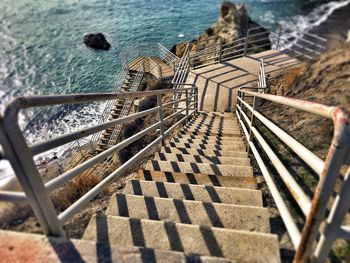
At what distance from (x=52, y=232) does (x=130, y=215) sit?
73 centimetres

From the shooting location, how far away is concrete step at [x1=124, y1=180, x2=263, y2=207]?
2.43m

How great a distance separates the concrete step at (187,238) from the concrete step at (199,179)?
106cm

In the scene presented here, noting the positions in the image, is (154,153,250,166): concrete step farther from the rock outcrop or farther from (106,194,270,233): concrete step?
the rock outcrop

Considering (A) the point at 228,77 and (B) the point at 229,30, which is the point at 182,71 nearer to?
(A) the point at 228,77

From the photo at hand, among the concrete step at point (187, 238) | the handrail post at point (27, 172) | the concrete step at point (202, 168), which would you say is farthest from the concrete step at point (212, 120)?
the handrail post at point (27, 172)

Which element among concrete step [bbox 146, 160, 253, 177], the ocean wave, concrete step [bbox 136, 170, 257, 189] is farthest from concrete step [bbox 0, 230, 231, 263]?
the ocean wave

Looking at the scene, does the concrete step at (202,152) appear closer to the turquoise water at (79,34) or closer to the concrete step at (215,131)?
the concrete step at (215,131)

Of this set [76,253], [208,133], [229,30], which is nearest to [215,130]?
[208,133]

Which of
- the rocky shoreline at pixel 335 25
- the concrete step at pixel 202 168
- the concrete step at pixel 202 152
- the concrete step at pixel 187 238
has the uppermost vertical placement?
the rocky shoreline at pixel 335 25

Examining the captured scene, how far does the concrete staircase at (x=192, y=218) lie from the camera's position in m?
1.71

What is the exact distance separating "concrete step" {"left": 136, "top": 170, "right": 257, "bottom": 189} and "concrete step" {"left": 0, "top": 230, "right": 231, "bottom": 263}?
142 cm

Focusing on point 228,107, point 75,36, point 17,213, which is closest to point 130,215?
point 17,213

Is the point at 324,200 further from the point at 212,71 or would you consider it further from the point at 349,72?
the point at 212,71

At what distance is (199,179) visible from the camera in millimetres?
3031
